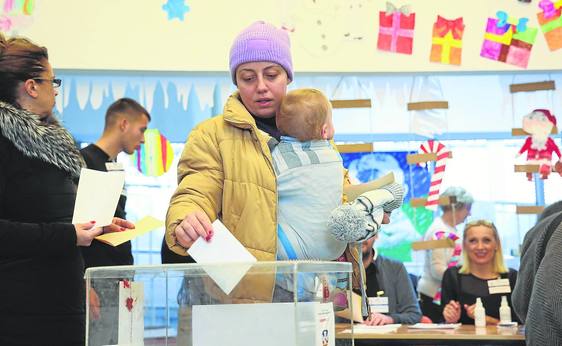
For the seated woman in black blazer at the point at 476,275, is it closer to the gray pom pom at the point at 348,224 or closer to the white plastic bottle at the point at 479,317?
the white plastic bottle at the point at 479,317

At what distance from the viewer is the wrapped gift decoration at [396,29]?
4.49 metres

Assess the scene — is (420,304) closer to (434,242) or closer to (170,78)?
(434,242)

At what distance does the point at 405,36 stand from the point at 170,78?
5.06ft

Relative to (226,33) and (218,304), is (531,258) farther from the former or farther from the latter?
(226,33)

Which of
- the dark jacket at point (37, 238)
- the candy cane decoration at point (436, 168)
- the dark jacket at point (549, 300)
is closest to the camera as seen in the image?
the dark jacket at point (549, 300)

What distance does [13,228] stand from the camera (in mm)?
2062

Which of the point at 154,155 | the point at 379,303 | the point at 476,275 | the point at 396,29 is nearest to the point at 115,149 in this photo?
the point at 154,155

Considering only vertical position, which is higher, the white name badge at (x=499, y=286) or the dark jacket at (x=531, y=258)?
the dark jacket at (x=531, y=258)

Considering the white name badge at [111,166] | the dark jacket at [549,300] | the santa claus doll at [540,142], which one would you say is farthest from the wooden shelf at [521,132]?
the dark jacket at [549,300]

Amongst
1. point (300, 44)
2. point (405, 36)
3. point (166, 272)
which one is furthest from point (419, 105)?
point (166, 272)

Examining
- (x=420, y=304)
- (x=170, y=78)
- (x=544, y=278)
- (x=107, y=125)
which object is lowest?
(x=420, y=304)

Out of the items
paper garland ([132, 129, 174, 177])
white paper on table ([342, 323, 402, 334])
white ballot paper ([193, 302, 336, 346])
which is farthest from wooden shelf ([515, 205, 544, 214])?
white ballot paper ([193, 302, 336, 346])

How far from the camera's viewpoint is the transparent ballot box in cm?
122

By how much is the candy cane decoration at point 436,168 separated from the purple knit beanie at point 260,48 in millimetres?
2965
